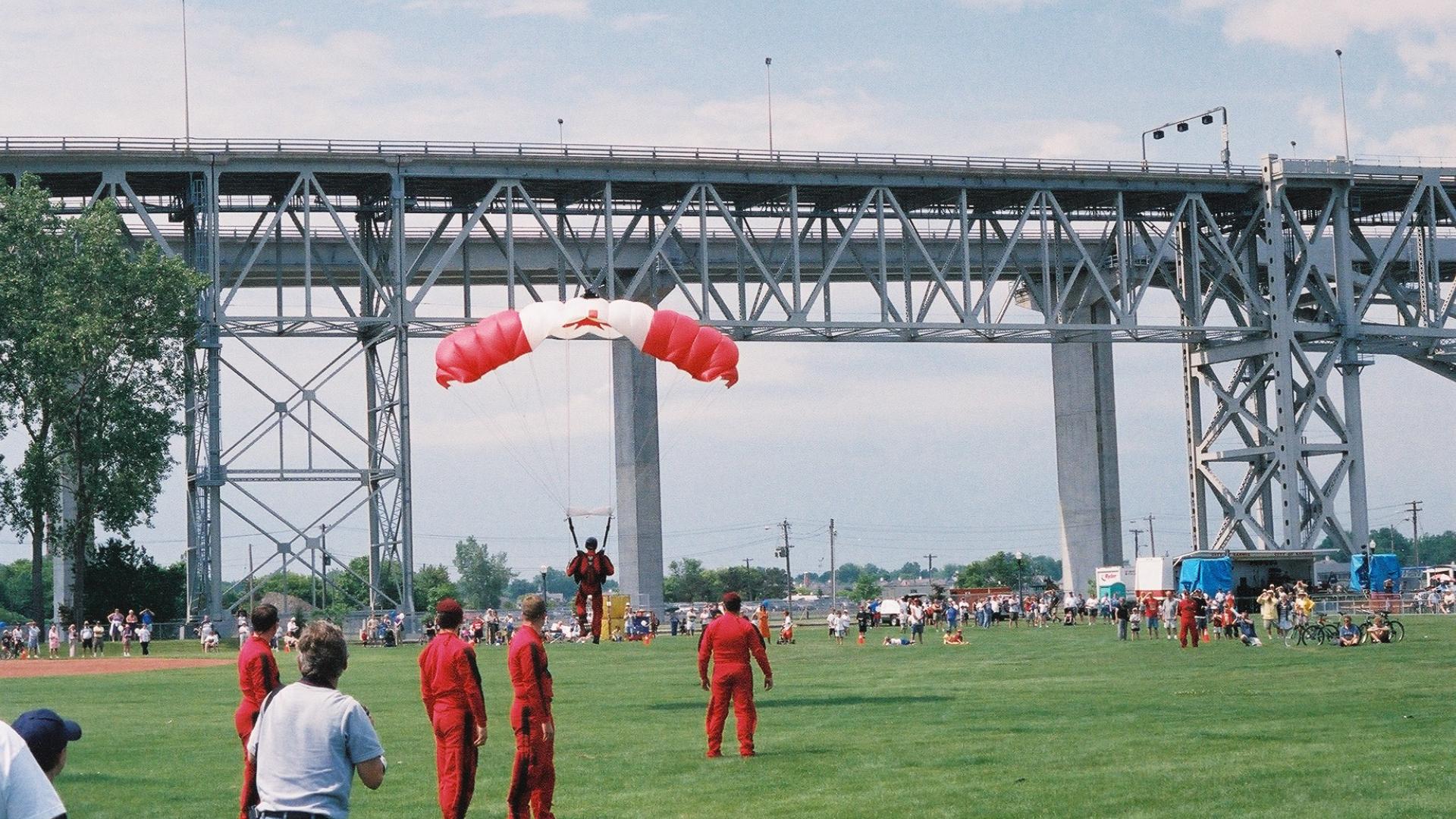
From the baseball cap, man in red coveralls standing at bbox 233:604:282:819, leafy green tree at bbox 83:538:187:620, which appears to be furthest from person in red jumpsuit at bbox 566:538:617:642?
leafy green tree at bbox 83:538:187:620

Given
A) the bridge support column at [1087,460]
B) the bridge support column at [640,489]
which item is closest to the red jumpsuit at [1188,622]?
the bridge support column at [640,489]

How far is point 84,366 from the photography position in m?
63.5

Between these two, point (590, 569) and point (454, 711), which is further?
point (590, 569)

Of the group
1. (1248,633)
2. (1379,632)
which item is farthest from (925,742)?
(1379,632)

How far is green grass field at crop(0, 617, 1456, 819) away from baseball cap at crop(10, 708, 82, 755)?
8846 mm

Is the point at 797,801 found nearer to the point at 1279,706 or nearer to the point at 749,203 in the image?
the point at 1279,706

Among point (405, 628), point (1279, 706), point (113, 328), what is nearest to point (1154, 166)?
point (405, 628)

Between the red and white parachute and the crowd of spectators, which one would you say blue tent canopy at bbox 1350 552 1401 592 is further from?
the red and white parachute

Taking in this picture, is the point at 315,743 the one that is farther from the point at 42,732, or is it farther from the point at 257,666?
the point at 257,666

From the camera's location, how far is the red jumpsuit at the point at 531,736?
583 inches

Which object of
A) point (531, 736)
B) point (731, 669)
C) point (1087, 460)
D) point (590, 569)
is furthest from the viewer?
point (1087, 460)

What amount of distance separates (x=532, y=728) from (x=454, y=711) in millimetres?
680

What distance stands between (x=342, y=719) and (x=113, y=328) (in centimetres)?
5794

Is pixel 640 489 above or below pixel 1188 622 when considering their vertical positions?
above
